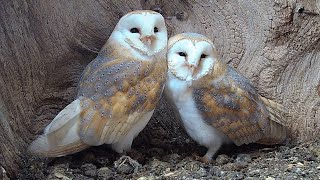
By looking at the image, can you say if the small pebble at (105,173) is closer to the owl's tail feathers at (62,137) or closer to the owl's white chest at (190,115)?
the owl's tail feathers at (62,137)

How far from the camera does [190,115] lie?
7.98 feet

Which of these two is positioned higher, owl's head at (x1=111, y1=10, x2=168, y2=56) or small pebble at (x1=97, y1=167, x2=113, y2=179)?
owl's head at (x1=111, y1=10, x2=168, y2=56)

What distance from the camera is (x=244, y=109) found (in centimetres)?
243

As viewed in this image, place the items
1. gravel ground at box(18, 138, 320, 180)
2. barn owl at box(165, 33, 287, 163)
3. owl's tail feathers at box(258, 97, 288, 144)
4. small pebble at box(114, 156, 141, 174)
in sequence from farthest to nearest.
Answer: owl's tail feathers at box(258, 97, 288, 144) → barn owl at box(165, 33, 287, 163) → small pebble at box(114, 156, 141, 174) → gravel ground at box(18, 138, 320, 180)

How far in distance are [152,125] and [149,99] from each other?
0.45m

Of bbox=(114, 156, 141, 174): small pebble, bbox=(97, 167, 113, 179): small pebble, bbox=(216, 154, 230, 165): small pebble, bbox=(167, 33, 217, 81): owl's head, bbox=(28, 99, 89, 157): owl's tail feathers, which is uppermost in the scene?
bbox=(167, 33, 217, 81): owl's head

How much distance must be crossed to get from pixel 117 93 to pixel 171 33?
0.55 metres

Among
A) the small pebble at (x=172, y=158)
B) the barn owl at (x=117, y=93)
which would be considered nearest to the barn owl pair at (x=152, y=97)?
the barn owl at (x=117, y=93)

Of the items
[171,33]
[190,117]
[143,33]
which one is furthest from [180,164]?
[171,33]

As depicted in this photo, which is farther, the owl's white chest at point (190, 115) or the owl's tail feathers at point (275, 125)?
the owl's tail feathers at point (275, 125)

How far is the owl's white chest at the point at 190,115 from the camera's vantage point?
2405mm

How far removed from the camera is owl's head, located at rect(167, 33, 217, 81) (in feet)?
7.66

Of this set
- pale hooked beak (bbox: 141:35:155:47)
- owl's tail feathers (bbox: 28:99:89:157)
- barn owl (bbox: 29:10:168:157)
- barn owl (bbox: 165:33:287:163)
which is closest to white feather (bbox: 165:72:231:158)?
barn owl (bbox: 165:33:287:163)

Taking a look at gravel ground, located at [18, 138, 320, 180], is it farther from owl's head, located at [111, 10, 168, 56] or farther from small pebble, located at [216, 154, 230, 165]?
owl's head, located at [111, 10, 168, 56]
